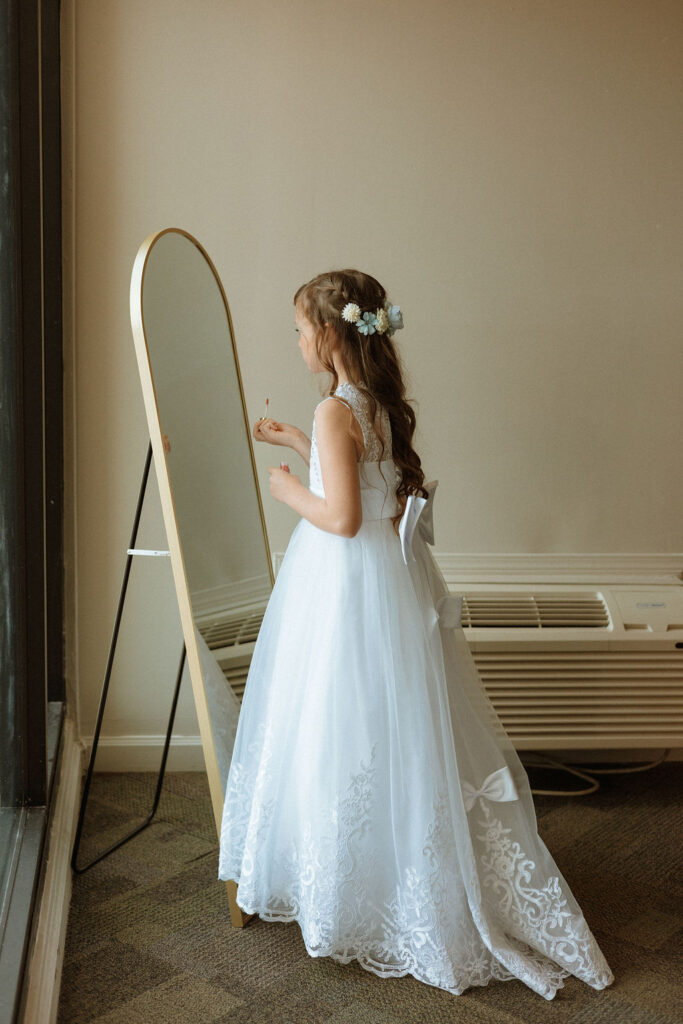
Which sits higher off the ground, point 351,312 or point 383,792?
point 351,312

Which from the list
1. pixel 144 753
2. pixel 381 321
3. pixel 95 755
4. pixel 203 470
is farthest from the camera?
pixel 144 753

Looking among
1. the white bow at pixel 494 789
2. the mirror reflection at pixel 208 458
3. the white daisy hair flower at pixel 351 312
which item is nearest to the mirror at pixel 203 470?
the mirror reflection at pixel 208 458

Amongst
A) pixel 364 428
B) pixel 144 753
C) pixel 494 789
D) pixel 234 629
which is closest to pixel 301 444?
pixel 364 428

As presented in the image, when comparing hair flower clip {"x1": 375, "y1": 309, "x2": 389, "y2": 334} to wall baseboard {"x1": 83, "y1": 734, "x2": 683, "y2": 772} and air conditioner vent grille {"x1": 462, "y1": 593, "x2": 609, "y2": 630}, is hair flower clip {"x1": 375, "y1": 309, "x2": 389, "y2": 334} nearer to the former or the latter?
air conditioner vent grille {"x1": 462, "y1": 593, "x2": 609, "y2": 630}

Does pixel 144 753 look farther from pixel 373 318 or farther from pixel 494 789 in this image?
pixel 373 318

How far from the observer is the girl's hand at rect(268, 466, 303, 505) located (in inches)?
75.4

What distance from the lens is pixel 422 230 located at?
2639 mm

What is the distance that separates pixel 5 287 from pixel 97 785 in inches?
61.5

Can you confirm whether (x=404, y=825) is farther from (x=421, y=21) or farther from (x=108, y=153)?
(x=421, y=21)

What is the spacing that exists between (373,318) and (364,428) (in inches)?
8.6

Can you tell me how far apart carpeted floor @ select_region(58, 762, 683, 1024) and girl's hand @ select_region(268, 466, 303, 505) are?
915 mm

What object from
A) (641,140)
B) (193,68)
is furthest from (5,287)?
(641,140)

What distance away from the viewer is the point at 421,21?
8.41 feet

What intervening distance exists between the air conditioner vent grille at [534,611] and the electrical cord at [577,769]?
1.65ft
